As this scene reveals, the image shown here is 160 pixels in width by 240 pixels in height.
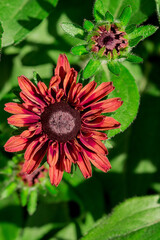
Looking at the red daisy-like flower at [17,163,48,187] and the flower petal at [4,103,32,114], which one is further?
the red daisy-like flower at [17,163,48,187]

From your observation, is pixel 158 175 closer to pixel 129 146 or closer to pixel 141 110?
pixel 129 146

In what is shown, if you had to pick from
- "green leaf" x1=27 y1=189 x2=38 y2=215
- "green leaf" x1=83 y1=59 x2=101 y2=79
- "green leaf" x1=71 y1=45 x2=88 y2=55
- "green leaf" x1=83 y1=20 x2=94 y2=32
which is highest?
"green leaf" x1=83 y1=20 x2=94 y2=32

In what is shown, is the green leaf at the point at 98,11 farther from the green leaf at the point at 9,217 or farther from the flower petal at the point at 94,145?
the green leaf at the point at 9,217

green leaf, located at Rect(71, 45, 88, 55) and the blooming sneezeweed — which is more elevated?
the blooming sneezeweed

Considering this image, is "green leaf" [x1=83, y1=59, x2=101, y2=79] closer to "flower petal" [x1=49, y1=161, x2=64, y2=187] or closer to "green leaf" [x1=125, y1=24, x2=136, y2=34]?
"green leaf" [x1=125, y1=24, x2=136, y2=34]

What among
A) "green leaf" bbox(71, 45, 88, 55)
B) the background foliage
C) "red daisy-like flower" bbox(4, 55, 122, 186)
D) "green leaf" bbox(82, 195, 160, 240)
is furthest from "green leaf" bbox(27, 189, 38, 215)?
"green leaf" bbox(71, 45, 88, 55)

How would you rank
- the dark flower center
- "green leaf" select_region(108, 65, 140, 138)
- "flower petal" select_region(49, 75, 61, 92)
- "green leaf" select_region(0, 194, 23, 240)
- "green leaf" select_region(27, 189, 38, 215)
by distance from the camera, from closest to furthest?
1. "flower petal" select_region(49, 75, 61, 92)
2. the dark flower center
3. "green leaf" select_region(108, 65, 140, 138)
4. "green leaf" select_region(27, 189, 38, 215)
5. "green leaf" select_region(0, 194, 23, 240)

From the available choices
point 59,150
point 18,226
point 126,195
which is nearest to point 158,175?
point 126,195

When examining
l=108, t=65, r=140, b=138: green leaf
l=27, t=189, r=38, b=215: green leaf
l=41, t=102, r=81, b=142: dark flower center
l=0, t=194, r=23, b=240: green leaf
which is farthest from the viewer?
l=0, t=194, r=23, b=240: green leaf
